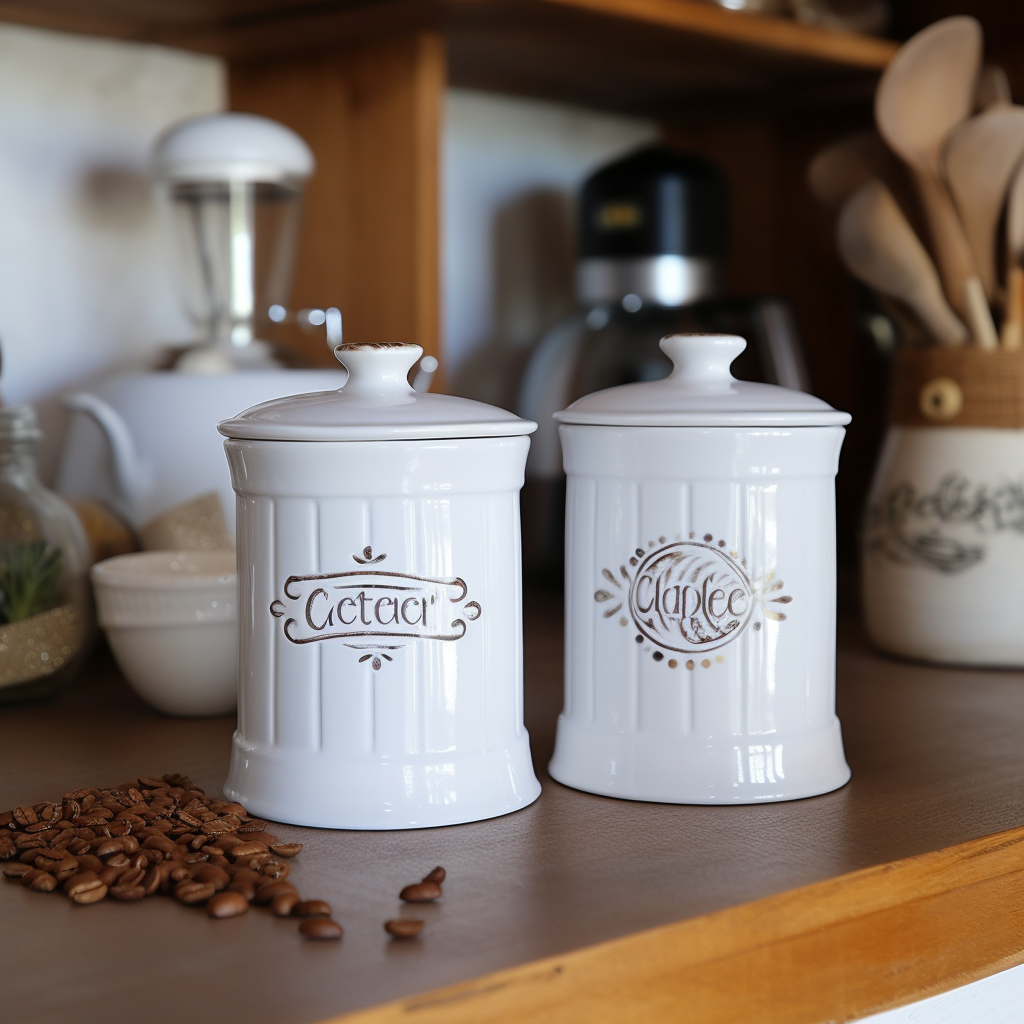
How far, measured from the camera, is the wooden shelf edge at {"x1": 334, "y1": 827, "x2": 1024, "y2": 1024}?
0.42m

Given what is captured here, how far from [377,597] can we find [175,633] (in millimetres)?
234

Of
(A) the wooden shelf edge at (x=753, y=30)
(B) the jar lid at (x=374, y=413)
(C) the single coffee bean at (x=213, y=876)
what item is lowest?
(C) the single coffee bean at (x=213, y=876)

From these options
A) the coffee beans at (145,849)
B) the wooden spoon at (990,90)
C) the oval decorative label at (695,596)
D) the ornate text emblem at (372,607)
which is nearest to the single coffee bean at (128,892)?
the coffee beans at (145,849)

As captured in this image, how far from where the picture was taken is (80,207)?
1.06m

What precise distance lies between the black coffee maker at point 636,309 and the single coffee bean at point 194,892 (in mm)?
669

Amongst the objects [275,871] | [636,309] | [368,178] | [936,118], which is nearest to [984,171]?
[936,118]

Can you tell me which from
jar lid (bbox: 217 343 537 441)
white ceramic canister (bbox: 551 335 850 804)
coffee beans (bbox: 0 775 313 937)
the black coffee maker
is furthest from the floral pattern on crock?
coffee beans (bbox: 0 775 313 937)

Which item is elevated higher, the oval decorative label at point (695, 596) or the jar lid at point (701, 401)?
the jar lid at point (701, 401)

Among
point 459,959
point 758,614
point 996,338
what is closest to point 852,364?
point 996,338

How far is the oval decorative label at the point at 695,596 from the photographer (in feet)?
1.92

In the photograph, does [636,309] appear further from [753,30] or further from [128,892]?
[128,892]

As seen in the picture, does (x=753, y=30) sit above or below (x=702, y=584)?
above

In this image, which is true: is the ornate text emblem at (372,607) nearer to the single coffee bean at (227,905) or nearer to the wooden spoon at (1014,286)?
the single coffee bean at (227,905)

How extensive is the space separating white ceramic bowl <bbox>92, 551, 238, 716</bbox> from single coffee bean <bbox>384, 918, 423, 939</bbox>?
310 mm
